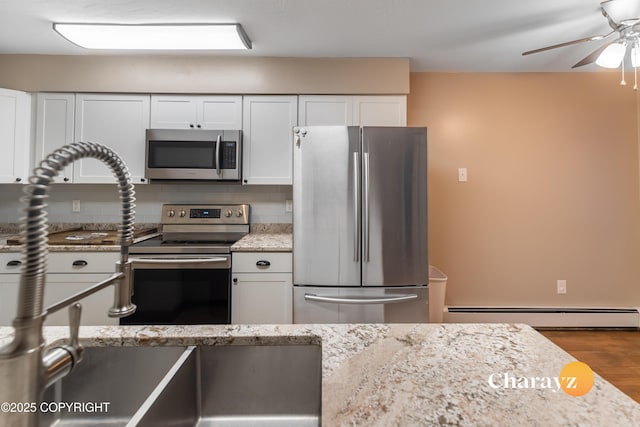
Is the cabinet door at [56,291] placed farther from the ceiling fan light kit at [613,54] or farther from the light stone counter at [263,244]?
the ceiling fan light kit at [613,54]

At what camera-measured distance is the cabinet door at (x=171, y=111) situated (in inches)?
100

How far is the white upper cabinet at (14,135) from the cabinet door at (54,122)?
7 centimetres

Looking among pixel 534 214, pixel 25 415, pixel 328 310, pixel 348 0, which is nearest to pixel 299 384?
pixel 25 415

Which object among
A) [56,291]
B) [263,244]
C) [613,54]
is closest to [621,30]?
[613,54]

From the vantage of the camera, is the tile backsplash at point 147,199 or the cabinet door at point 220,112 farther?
the tile backsplash at point 147,199

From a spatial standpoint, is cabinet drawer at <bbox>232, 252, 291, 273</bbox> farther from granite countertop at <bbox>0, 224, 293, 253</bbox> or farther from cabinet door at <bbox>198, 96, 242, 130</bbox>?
cabinet door at <bbox>198, 96, 242, 130</bbox>

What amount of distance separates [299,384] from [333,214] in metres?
1.28

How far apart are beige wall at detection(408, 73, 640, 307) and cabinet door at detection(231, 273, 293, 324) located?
1.59m

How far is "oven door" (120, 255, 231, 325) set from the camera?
6.80 feet

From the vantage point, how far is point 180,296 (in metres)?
2.08

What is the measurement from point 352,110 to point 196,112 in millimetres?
1301

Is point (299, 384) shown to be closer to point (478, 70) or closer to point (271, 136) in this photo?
point (271, 136)

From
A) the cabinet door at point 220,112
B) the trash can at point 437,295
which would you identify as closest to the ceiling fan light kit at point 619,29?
the trash can at point 437,295

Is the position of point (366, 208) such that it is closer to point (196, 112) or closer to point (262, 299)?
point (262, 299)
